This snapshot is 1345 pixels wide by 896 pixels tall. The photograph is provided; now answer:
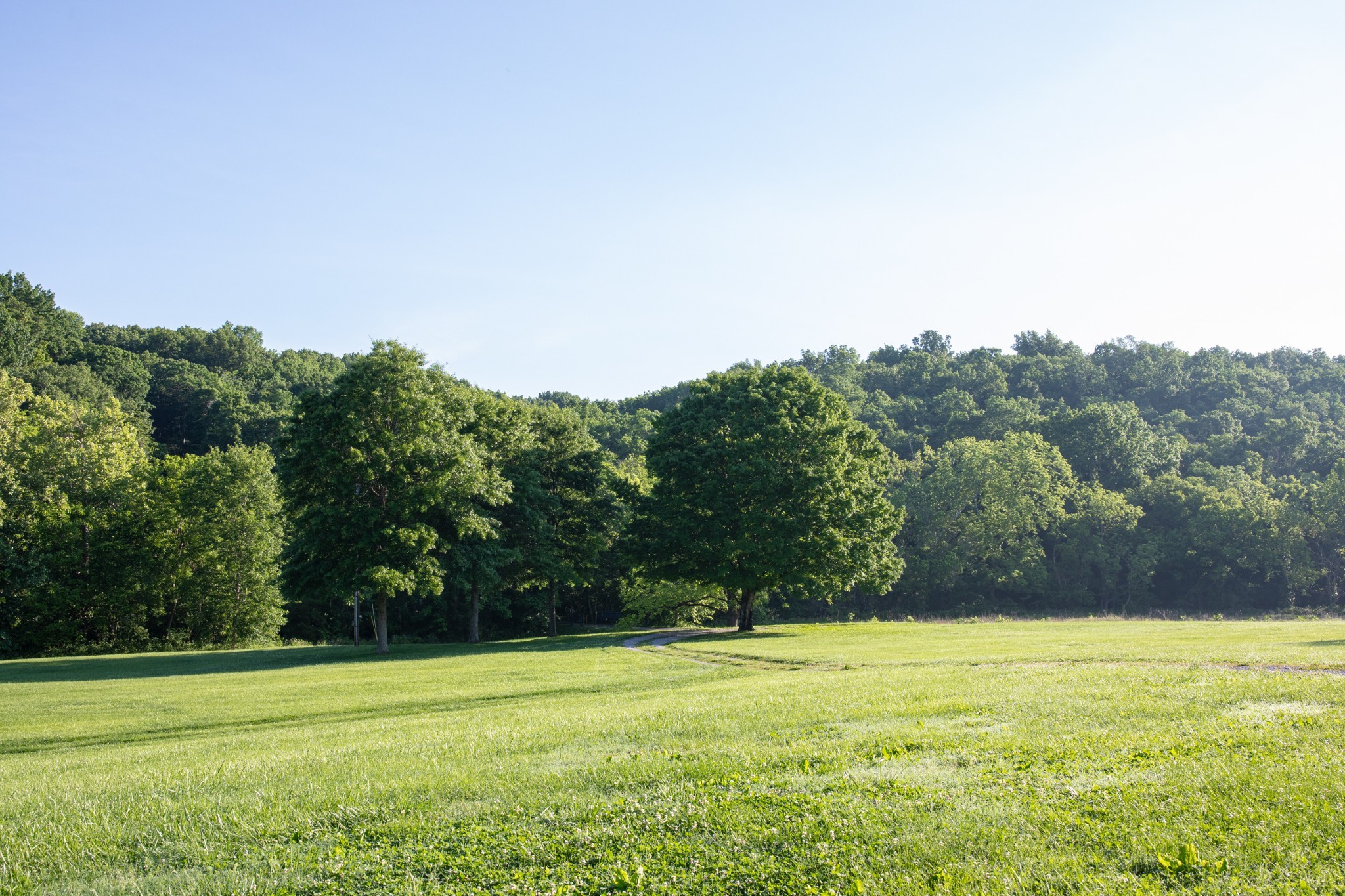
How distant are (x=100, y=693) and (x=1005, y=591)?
3027 inches

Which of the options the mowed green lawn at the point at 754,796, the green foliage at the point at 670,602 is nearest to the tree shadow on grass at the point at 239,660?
the green foliage at the point at 670,602

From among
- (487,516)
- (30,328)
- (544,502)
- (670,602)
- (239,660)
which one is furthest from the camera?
(30,328)

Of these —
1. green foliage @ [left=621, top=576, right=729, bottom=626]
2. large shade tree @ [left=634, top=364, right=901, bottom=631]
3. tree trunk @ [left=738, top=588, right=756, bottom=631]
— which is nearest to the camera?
large shade tree @ [left=634, top=364, right=901, bottom=631]

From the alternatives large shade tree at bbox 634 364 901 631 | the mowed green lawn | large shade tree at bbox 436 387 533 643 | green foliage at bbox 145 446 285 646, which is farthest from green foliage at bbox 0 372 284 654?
the mowed green lawn

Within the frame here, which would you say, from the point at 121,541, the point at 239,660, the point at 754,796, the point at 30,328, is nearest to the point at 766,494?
the point at 239,660

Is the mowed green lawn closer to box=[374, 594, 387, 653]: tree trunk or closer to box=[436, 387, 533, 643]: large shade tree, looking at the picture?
box=[374, 594, 387, 653]: tree trunk

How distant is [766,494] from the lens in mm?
43219

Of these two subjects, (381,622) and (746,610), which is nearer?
(381,622)

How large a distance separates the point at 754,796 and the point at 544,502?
143ft

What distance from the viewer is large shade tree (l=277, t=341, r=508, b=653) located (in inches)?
1479

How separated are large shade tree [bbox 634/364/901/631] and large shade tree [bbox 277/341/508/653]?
11285 mm

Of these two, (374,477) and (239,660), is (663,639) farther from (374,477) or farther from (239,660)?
(239,660)

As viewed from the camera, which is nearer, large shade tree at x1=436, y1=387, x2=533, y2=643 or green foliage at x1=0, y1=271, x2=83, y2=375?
large shade tree at x1=436, y1=387, x2=533, y2=643

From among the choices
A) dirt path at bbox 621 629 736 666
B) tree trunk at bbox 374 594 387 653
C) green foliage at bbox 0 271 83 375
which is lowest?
dirt path at bbox 621 629 736 666
